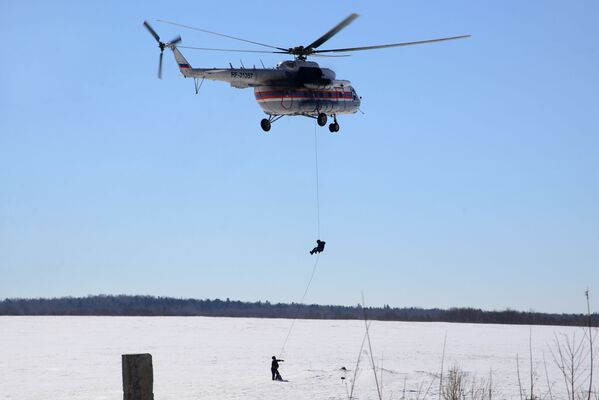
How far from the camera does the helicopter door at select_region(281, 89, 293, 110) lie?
2584cm

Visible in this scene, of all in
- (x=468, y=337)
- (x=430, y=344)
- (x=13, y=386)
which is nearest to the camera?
(x=13, y=386)

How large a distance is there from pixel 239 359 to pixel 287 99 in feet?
37.8

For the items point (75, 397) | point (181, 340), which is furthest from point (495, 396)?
point (181, 340)

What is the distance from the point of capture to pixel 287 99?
1021 inches

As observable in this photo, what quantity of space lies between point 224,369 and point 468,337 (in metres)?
22.5

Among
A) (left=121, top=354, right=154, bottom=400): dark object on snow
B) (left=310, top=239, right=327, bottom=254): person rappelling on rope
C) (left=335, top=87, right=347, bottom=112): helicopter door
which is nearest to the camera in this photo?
(left=121, top=354, right=154, bottom=400): dark object on snow

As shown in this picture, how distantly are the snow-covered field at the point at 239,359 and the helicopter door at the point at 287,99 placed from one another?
7904 millimetres

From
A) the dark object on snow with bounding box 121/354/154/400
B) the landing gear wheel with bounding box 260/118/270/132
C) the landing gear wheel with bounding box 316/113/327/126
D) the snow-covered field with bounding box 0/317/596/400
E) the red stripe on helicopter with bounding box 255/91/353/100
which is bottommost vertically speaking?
the snow-covered field with bounding box 0/317/596/400

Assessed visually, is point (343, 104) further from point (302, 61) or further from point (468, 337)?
point (468, 337)

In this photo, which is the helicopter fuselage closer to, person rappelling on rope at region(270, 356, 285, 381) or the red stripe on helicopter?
the red stripe on helicopter

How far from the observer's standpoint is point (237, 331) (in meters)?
50.9

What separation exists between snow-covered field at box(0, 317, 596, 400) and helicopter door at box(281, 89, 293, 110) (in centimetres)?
790

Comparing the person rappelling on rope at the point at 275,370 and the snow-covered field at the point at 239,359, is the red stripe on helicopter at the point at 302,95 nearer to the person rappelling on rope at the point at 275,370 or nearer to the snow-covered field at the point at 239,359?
the person rappelling on rope at the point at 275,370

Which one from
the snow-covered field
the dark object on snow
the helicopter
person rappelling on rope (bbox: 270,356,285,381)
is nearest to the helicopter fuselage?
the helicopter
